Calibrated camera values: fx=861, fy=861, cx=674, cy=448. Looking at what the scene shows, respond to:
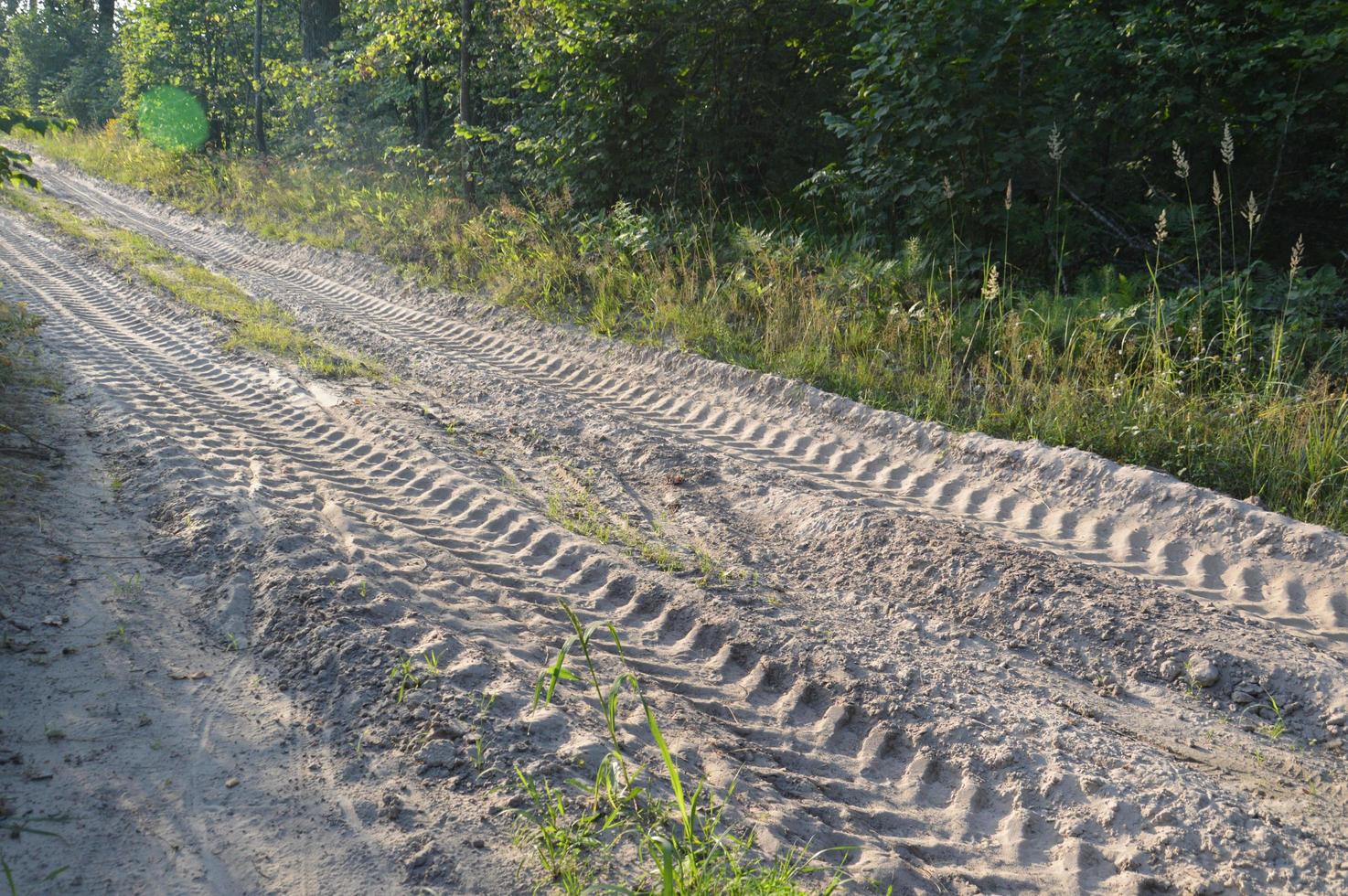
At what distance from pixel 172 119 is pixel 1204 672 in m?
24.0

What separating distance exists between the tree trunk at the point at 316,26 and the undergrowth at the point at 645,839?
61.3ft

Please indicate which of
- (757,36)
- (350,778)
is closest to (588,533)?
(350,778)

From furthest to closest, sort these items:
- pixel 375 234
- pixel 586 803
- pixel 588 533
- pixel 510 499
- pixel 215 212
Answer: pixel 215 212 < pixel 375 234 < pixel 510 499 < pixel 588 533 < pixel 586 803

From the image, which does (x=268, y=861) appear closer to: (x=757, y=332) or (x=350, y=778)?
(x=350, y=778)

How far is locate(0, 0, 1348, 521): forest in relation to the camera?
5.50 meters

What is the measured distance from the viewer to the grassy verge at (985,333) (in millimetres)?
4840

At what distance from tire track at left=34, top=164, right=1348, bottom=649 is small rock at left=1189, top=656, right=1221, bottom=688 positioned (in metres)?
0.53

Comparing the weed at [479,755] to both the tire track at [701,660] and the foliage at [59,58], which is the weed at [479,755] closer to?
the tire track at [701,660]

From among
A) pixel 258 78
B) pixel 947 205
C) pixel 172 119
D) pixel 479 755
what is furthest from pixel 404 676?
pixel 172 119

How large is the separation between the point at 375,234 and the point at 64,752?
1096 centimetres

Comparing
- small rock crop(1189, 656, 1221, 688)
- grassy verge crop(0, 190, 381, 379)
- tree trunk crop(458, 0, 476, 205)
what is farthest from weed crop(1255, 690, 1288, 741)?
tree trunk crop(458, 0, 476, 205)

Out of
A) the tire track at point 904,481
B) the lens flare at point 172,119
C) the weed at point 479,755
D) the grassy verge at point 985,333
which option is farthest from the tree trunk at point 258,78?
the weed at point 479,755

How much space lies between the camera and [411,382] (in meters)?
6.89

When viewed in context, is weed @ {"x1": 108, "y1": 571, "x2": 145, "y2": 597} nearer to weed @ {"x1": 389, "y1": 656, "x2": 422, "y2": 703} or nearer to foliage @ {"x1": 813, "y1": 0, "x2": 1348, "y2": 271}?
weed @ {"x1": 389, "y1": 656, "x2": 422, "y2": 703}
